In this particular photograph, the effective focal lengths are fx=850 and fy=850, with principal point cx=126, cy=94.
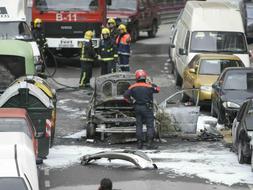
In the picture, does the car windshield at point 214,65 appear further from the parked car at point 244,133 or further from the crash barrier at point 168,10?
the crash barrier at point 168,10

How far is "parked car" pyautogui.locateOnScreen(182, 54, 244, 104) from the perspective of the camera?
21.7m

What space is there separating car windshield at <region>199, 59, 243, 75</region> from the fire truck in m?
6.58

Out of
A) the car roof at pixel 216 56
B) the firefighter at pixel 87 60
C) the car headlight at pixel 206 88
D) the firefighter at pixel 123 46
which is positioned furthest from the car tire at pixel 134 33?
the car headlight at pixel 206 88

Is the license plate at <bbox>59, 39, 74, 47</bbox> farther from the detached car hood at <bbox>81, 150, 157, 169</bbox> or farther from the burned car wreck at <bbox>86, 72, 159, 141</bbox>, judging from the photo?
the detached car hood at <bbox>81, 150, 157, 169</bbox>

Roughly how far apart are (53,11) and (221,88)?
1055cm

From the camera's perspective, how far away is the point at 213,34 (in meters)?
25.4

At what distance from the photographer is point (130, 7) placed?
37469 millimetres

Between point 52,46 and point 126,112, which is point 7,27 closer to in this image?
point 52,46

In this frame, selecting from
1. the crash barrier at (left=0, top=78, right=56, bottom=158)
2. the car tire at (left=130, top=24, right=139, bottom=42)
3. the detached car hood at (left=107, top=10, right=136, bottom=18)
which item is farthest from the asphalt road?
the car tire at (left=130, top=24, right=139, bottom=42)

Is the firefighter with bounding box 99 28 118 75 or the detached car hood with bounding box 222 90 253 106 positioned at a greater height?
the firefighter with bounding box 99 28 118 75

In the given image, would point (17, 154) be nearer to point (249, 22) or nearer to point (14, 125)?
point (14, 125)

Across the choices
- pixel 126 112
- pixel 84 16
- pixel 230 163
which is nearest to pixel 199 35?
pixel 84 16

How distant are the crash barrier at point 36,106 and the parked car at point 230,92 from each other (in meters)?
4.94

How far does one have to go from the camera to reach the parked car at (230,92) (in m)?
19.0
